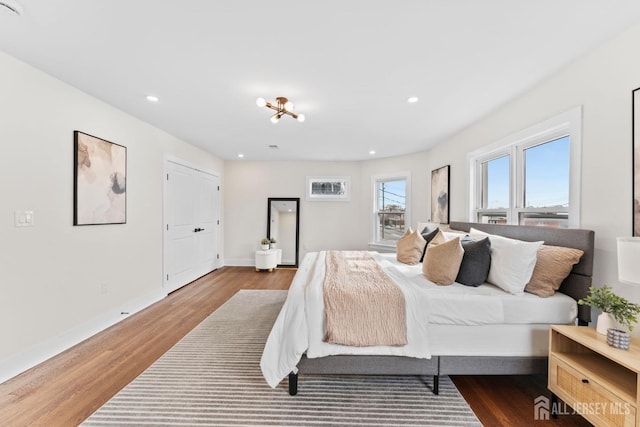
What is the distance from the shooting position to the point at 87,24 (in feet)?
5.38

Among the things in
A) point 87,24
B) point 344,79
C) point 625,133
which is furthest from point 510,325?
point 87,24

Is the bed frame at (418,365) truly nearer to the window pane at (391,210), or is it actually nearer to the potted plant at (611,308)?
the potted plant at (611,308)

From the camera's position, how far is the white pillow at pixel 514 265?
6.34 ft

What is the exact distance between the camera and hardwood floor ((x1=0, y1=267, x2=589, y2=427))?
1630mm

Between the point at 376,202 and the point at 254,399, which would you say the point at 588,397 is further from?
the point at 376,202

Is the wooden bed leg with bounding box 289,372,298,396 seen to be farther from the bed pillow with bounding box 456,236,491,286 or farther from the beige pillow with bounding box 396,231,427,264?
the beige pillow with bounding box 396,231,427,264

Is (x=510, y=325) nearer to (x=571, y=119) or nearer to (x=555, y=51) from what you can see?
(x=571, y=119)

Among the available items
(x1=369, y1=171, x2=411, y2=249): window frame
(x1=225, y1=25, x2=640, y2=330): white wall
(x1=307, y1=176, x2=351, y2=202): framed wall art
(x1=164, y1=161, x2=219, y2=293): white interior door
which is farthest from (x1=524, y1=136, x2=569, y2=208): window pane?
(x1=164, y1=161, x2=219, y2=293): white interior door

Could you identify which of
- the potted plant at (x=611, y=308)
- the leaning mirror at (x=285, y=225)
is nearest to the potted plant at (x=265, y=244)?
the leaning mirror at (x=285, y=225)

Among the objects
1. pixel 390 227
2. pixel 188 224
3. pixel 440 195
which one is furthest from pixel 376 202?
pixel 188 224

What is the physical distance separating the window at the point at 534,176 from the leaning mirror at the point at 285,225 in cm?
365

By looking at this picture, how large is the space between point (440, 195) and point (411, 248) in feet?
5.24

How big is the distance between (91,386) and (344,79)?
3.13m

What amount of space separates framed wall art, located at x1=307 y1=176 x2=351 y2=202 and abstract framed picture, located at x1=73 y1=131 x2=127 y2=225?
11.6ft
